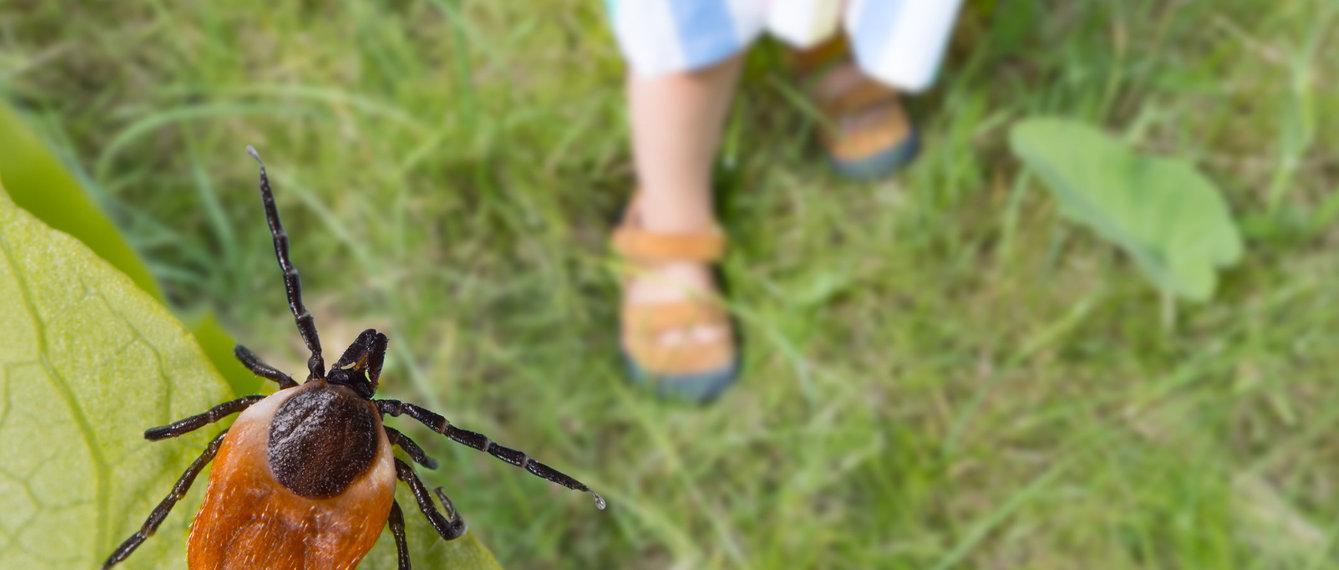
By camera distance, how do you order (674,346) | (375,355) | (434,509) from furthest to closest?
(674,346) < (375,355) < (434,509)

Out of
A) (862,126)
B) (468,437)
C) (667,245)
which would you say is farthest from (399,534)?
(862,126)

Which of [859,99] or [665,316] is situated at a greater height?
[859,99]

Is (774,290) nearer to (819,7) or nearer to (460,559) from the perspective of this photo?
(819,7)

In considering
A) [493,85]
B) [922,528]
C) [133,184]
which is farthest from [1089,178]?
[133,184]

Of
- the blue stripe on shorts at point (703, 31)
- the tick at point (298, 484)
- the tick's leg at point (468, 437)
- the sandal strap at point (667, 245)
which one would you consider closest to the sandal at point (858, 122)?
the sandal strap at point (667, 245)

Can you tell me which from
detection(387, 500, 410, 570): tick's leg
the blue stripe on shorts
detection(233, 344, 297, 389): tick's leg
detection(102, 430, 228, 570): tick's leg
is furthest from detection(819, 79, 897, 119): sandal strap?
detection(102, 430, 228, 570): tick's leg

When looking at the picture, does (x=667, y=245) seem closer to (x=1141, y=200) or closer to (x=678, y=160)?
(x=678, y=160)

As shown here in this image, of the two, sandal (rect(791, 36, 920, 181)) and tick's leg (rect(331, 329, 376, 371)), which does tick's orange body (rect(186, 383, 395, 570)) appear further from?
sandal (rect(791, 36, 920, 181))
